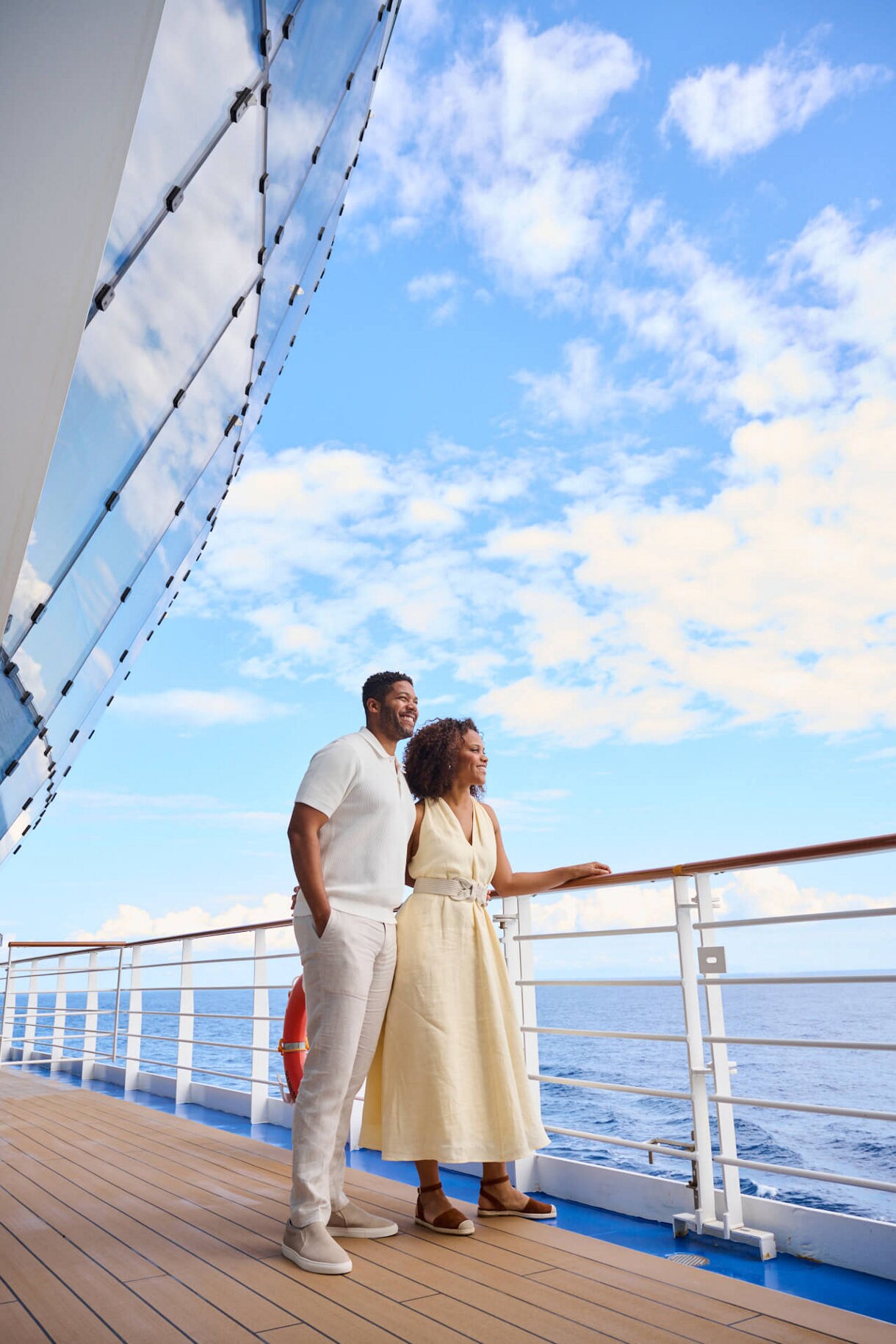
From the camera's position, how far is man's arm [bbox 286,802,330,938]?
2.06 meters

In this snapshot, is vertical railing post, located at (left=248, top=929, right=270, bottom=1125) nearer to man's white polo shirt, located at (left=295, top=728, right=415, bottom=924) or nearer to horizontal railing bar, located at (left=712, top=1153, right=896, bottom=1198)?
man's white polo shirt, located at (left=295, top=728, right=415, bottom=924)

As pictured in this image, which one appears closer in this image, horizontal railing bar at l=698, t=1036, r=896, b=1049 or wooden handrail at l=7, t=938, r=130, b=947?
horizontal railing bar at l=698, t=1036, r=896, b=1049

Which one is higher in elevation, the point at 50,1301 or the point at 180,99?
the point at 180,99

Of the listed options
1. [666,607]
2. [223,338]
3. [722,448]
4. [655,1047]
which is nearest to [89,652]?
[223,338]

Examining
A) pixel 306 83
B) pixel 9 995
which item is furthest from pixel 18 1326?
pixel 9 995

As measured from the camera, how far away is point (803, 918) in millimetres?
2066

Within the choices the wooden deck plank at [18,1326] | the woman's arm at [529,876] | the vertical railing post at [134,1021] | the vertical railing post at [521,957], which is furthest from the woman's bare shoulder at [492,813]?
the vertical railing post at [134,1021]

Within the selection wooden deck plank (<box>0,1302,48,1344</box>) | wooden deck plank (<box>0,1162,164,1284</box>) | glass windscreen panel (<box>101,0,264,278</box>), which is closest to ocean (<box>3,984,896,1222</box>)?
wooden deck plank (<box>0,1162,164,1284</box>)

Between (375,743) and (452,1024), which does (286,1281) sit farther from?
(375,743)

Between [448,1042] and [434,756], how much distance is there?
2.25 ft

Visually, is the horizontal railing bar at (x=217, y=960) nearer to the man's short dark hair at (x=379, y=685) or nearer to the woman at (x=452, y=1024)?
the woman at (x=452, y=1024)

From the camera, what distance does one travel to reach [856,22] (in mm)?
55688

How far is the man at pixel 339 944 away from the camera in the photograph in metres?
2.01

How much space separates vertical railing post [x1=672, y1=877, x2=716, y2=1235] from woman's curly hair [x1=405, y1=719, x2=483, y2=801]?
1.96 feet
